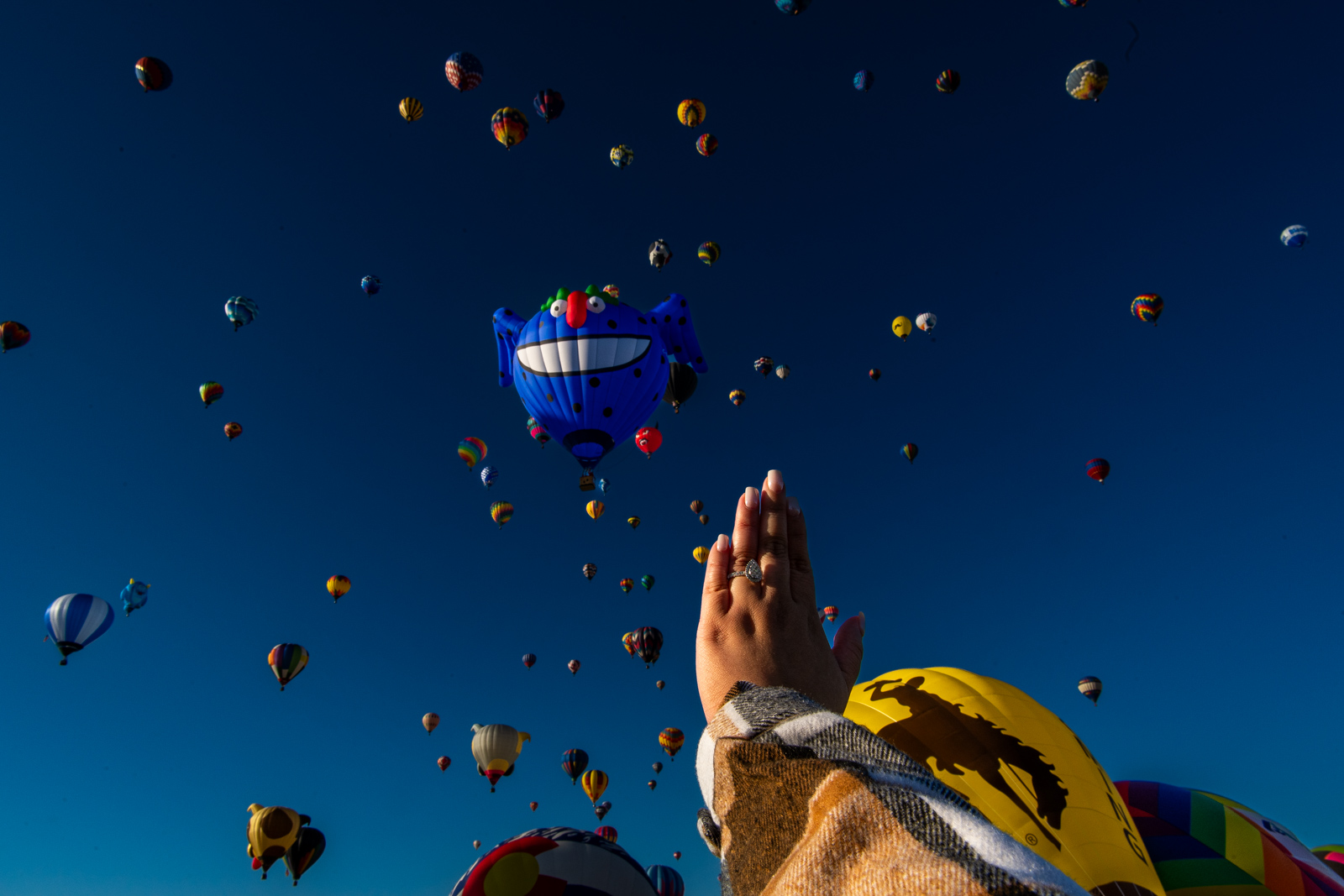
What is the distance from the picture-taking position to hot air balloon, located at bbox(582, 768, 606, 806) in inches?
1140

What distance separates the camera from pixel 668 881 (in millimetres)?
24594

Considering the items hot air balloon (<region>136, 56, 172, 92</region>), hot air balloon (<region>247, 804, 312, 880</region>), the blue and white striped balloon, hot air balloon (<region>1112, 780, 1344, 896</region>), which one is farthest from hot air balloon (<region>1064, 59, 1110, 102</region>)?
the blue and white striped balloon

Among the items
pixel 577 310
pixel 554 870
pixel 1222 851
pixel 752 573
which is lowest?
pixel 1222 851

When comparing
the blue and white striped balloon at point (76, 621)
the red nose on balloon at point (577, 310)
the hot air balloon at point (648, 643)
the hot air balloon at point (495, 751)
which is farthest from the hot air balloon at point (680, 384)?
the blue and white striped balloon at point (76, 621)

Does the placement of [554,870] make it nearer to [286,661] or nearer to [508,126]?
[508,126]

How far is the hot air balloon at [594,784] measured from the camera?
28953mm

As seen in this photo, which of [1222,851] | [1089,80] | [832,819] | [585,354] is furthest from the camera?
[1089,80]

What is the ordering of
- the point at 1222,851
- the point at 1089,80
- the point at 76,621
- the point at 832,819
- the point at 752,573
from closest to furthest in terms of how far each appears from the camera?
the point at 832,819 < the point at 752,573 < the point at 1222,851 < the point at 1089,80 < the point at 76,621

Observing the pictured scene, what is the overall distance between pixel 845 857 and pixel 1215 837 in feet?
22.6

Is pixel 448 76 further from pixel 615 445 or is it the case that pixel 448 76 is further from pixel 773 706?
pixel 773 706

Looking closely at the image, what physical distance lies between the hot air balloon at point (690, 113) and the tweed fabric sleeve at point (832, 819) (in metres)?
25.3

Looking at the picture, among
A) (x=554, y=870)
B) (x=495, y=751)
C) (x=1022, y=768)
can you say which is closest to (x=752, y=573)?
(x=1022, y=768)

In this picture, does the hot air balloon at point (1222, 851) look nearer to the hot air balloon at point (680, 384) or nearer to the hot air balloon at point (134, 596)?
the hot air balloon at point (680, 384)

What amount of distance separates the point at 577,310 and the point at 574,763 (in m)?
20.8
